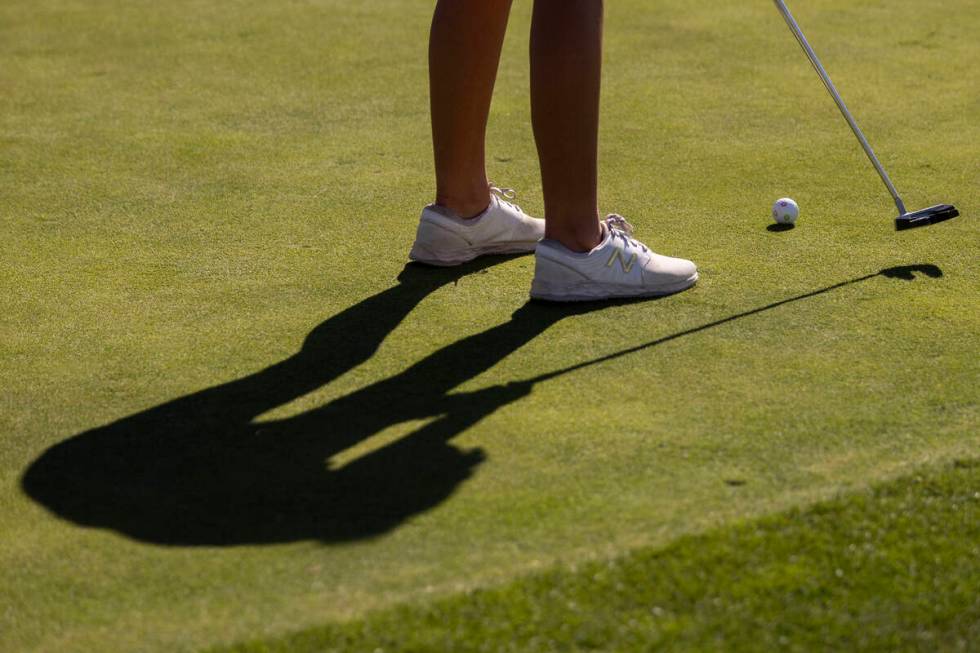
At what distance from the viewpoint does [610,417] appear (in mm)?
2287

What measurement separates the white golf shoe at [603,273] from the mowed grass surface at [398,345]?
5cm

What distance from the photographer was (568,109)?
9.18 ft

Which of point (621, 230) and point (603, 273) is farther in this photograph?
point (621, 230)

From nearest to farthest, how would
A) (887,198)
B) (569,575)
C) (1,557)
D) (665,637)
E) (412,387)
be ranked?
(665,637)
(569,575)
(1,557)
(412,387)
(887,198)

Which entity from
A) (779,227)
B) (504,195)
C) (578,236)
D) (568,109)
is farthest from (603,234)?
(779,227)

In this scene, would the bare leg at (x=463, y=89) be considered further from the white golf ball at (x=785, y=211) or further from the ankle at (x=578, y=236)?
the white golf ball at (x=785, y=211)

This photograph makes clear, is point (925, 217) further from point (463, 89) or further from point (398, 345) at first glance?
point (398, 345)

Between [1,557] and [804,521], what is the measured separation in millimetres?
1133

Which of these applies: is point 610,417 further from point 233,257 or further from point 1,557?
point 233,257

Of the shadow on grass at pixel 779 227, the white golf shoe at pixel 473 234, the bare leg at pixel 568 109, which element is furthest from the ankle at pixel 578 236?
the shadow on grass at pixel 779 227

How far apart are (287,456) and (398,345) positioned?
0.50 meters

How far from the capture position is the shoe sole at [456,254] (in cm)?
307

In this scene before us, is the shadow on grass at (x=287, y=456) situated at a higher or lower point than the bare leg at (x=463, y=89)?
lower

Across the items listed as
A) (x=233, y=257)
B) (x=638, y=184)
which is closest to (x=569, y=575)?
(x=233, y=257)
